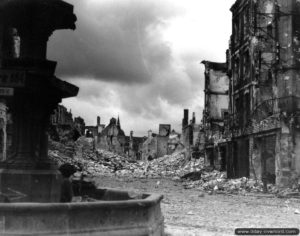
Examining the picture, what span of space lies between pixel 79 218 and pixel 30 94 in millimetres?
2446

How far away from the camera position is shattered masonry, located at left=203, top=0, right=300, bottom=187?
1054 inches

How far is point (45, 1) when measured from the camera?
24.0 ft

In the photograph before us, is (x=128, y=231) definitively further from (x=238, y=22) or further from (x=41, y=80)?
(x=238, y=22)

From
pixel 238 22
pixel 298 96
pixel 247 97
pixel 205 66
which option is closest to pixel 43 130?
pixel 298 96

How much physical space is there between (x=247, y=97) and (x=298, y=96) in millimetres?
6201

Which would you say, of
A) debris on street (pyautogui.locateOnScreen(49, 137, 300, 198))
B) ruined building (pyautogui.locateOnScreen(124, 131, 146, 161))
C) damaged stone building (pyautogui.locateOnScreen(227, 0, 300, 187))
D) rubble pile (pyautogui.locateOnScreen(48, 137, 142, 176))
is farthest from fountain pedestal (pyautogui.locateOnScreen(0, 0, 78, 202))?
ruined building (pyautogui.locateOnScreen(124, 131, 146, 161))

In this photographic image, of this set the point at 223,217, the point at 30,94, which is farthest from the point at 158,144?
the point at 30,94

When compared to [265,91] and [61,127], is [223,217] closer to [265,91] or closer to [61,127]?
[265,91]

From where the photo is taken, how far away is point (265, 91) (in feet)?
107

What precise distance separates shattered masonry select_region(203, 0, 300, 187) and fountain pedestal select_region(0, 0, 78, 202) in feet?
66.2

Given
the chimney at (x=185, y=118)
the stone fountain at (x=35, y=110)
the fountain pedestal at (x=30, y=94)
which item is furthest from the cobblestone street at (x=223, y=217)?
the chimney at (x=185, y=118)

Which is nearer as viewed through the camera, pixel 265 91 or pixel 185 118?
pixel 265 91

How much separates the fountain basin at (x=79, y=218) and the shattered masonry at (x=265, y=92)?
20657 mm

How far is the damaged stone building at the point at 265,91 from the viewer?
2678cm
